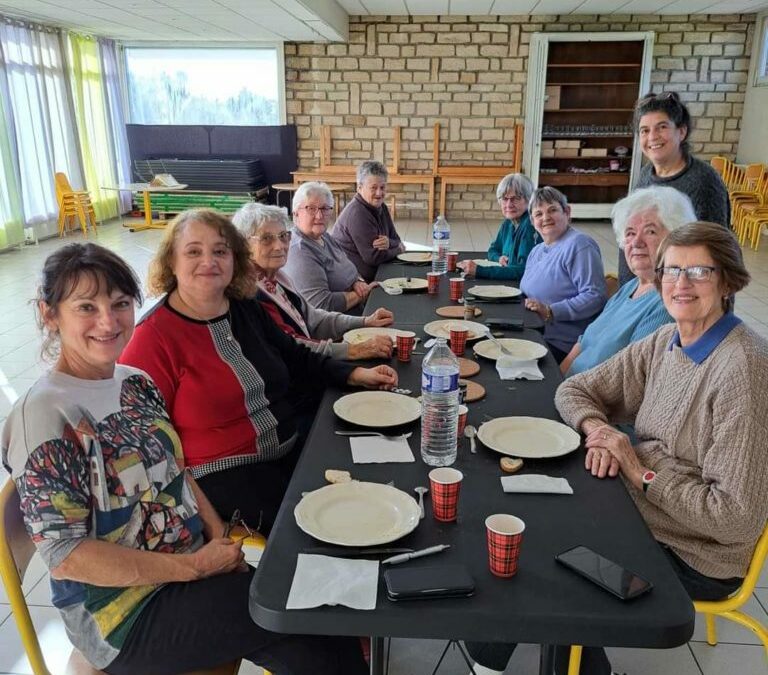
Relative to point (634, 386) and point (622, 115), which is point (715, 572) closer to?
point (634, 386)

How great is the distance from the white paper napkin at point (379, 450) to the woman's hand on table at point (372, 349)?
607 mm

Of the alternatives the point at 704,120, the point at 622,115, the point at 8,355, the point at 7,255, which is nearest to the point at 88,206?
the point at 7,255

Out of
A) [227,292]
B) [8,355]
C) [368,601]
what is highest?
[227,292]

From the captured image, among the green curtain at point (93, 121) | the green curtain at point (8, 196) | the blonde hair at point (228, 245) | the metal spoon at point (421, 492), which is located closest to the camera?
the metal spoon at point (421, 492)

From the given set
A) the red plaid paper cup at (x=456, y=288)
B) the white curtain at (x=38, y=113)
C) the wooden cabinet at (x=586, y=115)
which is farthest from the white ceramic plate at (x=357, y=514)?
the wooden cabinet at (x=586, y=115)

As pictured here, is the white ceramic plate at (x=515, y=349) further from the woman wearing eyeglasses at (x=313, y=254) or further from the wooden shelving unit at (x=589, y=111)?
the wooden shelving unit at (x=589, y=111)

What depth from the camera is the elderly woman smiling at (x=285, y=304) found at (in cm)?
228

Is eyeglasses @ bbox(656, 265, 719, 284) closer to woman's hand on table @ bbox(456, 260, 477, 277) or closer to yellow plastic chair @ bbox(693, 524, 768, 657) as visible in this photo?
yellow plastic chair @ bbox(693, 524, 768, 657)

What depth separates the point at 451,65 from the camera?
9.53 meters

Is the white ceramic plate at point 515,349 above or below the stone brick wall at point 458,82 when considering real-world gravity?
below

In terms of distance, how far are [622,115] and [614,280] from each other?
7426 millimetres

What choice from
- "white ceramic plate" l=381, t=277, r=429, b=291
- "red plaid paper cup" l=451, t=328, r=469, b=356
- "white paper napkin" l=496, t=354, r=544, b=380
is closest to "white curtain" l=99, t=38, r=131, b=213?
"white ceramic plate" l=381, t=277, r=429, b=291

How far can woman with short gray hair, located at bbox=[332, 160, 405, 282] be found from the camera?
4.08 metres

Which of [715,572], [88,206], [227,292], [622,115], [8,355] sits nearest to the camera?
[715,572]
